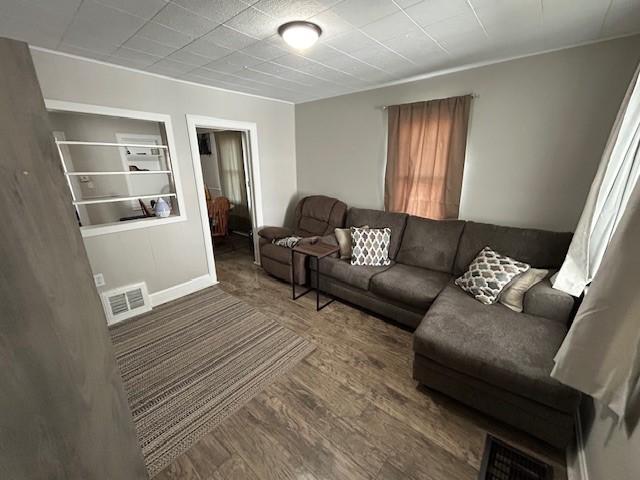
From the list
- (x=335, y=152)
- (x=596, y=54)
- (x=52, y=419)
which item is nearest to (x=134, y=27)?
(x=52, y=419)

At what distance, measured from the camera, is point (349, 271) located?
268 cm

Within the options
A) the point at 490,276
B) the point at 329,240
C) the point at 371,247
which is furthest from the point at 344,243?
the point at 490,276

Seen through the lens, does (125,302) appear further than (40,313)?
Yes

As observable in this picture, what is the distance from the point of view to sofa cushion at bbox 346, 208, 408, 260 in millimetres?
2938

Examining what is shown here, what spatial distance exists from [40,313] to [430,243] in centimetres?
277

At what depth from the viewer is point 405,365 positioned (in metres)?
1.98

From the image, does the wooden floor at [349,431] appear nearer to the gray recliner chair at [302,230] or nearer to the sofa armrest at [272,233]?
the gray recliner chair at [302,230]

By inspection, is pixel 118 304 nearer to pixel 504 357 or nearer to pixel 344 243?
pixel 344 243

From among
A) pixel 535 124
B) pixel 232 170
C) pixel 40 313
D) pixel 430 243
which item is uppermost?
pixel 535 124

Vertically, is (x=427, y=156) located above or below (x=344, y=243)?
above

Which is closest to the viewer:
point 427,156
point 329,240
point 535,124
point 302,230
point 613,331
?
point 613,331

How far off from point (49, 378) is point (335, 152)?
344cm

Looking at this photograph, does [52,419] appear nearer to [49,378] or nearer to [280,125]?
[49,378]

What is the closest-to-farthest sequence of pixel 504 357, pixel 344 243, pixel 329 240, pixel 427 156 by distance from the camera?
Answer: pixel 504 357 < pixel 427 156 < pixel 344 243 < pixel 329 240
